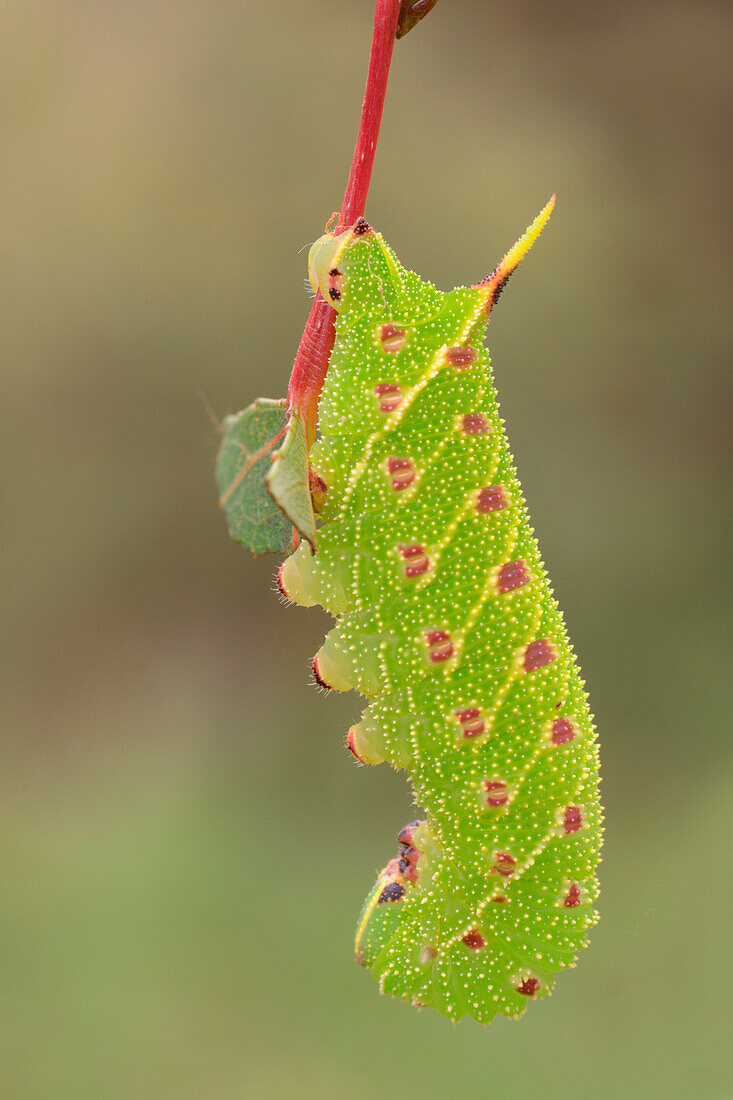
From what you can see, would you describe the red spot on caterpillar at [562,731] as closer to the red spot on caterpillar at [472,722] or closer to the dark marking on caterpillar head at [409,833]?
the red spot on caterpillar at [472,722]

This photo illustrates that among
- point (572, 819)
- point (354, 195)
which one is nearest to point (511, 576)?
point (572, 819)

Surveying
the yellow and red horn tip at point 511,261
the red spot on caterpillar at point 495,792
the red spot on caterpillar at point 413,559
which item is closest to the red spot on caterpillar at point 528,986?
the red spot on caterpillar at point 495,792

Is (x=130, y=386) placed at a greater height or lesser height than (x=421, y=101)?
lesser

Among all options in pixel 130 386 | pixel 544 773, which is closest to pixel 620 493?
pixel 130 386

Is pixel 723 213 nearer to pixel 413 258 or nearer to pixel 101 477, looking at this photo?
pixel 413 258

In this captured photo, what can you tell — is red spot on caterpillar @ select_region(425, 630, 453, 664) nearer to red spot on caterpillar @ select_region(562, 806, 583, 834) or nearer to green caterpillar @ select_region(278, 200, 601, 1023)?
green caterpillar @ select_region(278, 200, 601, 1023)

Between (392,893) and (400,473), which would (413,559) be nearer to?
(400,473)
